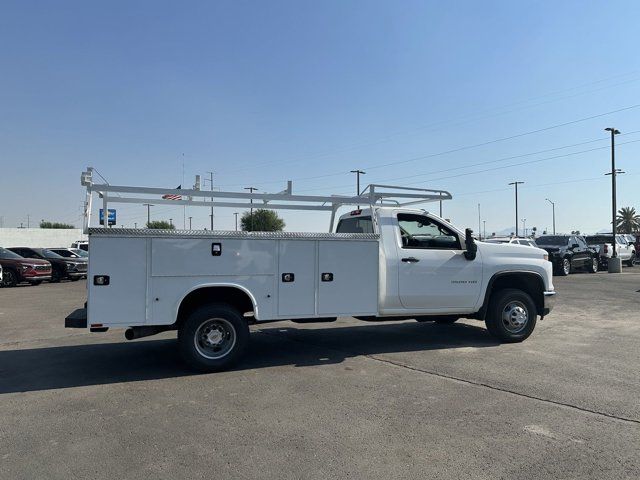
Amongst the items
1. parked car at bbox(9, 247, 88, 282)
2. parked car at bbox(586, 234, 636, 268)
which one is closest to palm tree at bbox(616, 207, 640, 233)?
parked car at bbox(586, 234, 636, 268)

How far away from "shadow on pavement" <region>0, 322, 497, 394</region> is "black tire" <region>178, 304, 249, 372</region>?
287 mm

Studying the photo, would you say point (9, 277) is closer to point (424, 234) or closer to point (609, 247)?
point (424, 234)

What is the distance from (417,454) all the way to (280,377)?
2.61 m

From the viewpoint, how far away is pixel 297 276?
686 cm

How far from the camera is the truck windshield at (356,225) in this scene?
A: 798 centimetres

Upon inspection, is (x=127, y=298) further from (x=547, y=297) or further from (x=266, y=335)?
(x=547, y=297)

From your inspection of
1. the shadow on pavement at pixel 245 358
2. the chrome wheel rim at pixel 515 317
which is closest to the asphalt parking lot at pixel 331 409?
the shadow on pavement at pixel 245 358

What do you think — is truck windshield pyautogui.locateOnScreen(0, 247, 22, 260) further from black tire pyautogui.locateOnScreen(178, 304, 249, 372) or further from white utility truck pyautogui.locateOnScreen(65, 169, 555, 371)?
black tire pyautogui.locateOnScreen(178, 304, 249, 372)

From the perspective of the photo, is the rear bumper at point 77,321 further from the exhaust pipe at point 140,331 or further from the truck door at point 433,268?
the truck door at point 433,268

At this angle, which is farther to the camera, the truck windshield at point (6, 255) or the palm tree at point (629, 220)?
the palm tree at point (629, 220)

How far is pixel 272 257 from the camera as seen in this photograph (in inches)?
265

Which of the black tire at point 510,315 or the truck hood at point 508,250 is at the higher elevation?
the truck hood at point 508,250

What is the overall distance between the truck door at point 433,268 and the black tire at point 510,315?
1.47ft

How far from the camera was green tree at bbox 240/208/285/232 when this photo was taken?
26.7 ft
